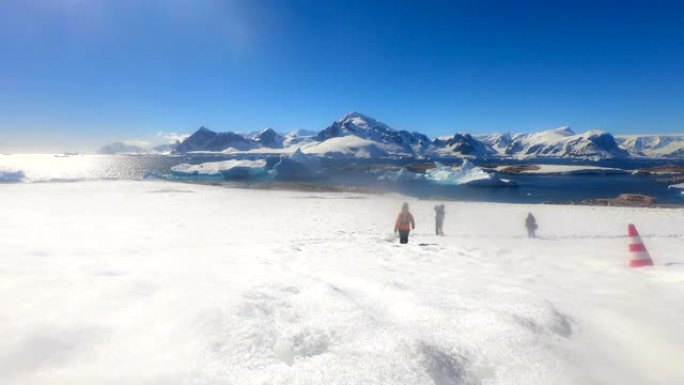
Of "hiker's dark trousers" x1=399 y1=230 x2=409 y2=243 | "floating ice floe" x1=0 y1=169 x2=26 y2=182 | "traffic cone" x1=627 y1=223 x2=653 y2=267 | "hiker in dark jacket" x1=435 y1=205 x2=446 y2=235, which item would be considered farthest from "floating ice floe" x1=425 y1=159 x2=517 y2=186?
"floating ice floe" x1=0 y1=169 x2=26 y2=182

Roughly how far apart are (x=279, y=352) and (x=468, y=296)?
3.42m

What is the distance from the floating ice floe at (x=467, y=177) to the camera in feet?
202

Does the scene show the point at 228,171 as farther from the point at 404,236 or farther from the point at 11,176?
the point at 404,236

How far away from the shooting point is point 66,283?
5625 millimetres

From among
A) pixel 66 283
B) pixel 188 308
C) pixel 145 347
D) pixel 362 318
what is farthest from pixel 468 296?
pixel 66 283

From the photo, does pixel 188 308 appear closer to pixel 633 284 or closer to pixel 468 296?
pixel 468 296

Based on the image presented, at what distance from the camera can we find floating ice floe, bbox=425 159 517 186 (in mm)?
61625

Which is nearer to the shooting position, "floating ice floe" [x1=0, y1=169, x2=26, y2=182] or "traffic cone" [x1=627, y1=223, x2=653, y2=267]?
"traffic cone" [x1=627, y1=223, x2=653, y2=267]

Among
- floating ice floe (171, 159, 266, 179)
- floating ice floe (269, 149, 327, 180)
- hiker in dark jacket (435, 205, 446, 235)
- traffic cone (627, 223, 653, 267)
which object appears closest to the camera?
traffic cone (627, 223, 653, 267)

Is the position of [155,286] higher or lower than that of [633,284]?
higher

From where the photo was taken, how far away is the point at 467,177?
213 ft

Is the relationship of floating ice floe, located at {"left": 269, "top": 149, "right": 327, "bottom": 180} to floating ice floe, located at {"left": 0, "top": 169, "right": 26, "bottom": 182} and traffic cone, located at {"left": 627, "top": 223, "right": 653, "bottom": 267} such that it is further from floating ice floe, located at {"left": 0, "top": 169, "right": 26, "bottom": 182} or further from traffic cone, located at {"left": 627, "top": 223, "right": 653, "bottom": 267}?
traffic cone, located at {"left": 627, "top": 223, "right": 653, "bottom": 267}

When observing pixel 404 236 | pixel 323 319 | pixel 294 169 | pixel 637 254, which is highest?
pixel 294 169

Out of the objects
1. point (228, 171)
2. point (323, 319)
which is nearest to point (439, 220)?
point (323, 319)
